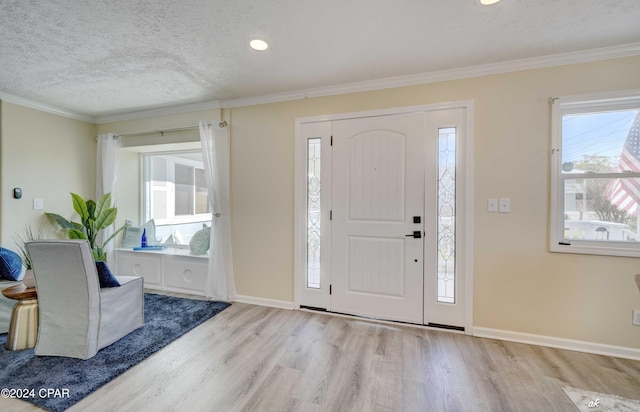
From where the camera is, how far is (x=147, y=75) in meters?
2.69

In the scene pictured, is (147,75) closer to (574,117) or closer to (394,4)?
(394,4)

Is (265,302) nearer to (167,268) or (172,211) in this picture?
(167,268)

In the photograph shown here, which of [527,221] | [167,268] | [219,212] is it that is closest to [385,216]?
[527,221]

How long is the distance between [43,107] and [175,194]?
6.25 ft

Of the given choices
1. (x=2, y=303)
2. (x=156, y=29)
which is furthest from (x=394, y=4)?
(x=2, y=303)

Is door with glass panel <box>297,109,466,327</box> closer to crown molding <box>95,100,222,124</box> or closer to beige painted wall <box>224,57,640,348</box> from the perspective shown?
beige painted wall <box>224,57,640,348</box>

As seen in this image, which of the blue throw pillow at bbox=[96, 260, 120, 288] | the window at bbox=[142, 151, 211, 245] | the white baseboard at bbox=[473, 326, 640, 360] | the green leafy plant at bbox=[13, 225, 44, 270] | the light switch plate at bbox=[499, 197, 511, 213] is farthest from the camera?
the window at bbox=[142, 151, 211, 245]

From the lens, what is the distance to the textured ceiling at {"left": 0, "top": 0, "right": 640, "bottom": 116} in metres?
1.73

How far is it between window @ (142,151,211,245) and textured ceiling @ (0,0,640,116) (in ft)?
5.47

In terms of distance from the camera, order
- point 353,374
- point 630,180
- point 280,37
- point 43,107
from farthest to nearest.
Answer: point 43,107 < point 630,180 < point 280,37 < point 353,374

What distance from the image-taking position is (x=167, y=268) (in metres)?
3.75

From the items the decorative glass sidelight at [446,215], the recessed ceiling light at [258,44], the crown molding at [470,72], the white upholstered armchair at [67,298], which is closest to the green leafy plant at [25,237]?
the white upholstered armchair at [67,298]

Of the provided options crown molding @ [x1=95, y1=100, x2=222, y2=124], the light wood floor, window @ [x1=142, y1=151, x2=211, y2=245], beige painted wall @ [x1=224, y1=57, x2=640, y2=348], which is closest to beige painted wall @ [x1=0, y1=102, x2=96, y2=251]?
crown molding @ [x1=95, y1=100, x2=222, y2=124]

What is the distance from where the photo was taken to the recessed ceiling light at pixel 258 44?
6.85 feet
